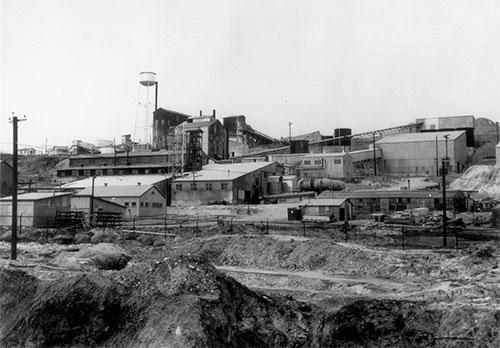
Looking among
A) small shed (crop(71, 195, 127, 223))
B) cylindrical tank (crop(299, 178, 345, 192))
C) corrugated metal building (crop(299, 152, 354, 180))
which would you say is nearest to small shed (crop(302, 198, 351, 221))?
small shed (crop(71, 195, 127, 223))

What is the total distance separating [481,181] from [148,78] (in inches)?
2461

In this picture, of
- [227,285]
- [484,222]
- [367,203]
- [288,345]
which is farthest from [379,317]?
[367,203]

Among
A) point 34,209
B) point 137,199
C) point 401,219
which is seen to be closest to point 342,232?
point 401,219

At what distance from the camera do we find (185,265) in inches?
638

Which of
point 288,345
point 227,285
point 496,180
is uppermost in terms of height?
point 496,180

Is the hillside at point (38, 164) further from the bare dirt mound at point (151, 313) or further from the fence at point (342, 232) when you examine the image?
the bare dirt mound at point (151, 313)

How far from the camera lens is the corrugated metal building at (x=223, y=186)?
208 feet

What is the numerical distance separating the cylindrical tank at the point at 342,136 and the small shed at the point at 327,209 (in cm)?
5402

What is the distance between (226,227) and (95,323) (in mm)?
25015

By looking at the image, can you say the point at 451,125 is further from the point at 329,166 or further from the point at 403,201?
the point at 403,201

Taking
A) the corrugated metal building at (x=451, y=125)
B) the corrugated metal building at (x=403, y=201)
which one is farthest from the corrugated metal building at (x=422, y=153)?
the corrugated metal building at (x=403, y=201)

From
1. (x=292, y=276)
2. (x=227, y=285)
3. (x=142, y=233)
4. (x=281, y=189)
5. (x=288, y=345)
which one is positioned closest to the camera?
(x=288, y=345)

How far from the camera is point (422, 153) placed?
263 feet

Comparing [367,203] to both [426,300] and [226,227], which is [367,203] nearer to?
[226,227]
